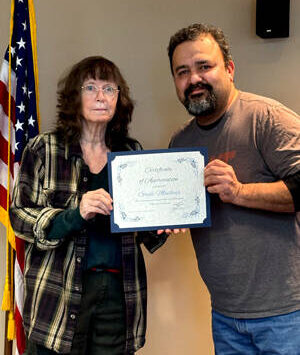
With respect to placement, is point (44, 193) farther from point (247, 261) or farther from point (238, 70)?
point (238, 70)

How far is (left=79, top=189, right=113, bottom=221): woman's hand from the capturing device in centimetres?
145

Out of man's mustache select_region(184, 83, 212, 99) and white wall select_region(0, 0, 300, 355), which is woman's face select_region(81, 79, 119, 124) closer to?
man's mustache select_region(184, 83, 212, 99)

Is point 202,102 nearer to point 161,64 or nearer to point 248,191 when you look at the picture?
point 248,191

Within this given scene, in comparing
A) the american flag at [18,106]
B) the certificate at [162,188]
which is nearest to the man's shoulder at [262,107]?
the certificate at [162,188]

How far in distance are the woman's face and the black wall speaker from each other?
3.04 ft

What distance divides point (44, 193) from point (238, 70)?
1246mm

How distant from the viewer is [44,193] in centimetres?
159

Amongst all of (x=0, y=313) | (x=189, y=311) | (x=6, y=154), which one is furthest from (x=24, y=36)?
(x=189, y=311)

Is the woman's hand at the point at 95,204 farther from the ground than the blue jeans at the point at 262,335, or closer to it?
farther from the ground

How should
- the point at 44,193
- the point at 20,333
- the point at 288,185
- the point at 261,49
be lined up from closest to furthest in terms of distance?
the point at 288,185
the point at 44,193
the point at 20,333
the point at 261,49

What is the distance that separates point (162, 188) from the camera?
151cm

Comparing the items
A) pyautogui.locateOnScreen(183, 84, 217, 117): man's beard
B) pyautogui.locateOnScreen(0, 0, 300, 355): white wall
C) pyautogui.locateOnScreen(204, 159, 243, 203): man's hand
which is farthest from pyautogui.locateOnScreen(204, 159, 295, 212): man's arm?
pyautogui.locateOnScreen(0, 0, 300, 355): white wall

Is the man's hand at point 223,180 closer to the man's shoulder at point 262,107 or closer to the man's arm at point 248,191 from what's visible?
the man's arm at point 248,191

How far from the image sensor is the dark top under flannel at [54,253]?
1.53m
